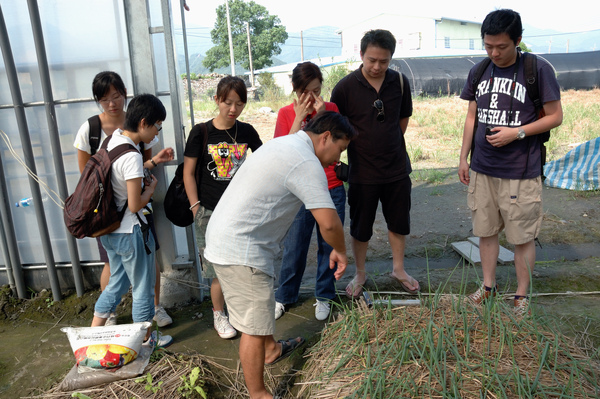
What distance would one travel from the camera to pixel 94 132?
115 inches

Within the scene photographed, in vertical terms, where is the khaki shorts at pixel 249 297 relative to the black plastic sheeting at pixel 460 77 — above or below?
below

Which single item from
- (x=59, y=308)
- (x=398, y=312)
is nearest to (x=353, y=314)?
(x=398, y=312)

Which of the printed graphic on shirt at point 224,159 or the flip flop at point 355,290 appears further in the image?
the flip flop at point 355,290

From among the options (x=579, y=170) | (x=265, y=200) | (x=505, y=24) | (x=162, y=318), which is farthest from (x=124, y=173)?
(x=579, y=170)

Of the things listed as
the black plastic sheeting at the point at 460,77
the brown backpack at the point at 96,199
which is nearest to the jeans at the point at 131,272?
the brown backpack at the point at 96,199

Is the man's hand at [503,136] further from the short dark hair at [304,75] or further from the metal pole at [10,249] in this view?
the metal pole at [10,249]

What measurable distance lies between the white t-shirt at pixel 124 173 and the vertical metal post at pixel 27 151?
1.19 m

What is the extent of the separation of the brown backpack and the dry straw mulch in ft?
4.67

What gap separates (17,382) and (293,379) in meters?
1.71

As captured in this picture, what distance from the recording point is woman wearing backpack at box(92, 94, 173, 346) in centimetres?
257

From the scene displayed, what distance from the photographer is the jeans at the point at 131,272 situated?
8.95ft

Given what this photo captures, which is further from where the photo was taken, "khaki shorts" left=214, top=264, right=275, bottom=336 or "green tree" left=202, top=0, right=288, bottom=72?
"green tree" left=202, top=0, right=288, bottom=72

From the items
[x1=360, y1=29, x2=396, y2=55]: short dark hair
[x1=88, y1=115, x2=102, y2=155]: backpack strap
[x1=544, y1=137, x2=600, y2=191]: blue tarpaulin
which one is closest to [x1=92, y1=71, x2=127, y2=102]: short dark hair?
[x1=88, y1=115, x2=102, y2=155]: backpack strap

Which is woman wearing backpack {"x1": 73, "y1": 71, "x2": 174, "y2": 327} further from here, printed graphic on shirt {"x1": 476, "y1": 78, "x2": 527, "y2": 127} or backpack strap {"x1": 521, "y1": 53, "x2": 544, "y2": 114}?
backpack strap {"x1": 521, "y1": 53, "x2": 544, "y2": 114}
